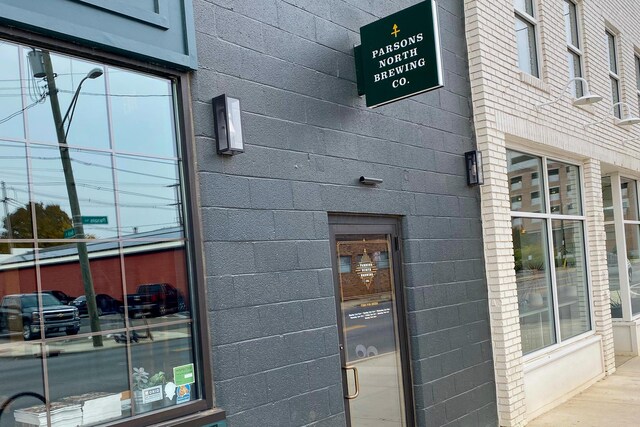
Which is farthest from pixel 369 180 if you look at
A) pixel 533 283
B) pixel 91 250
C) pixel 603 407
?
pixel 603 407

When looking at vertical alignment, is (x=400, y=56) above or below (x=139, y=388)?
above

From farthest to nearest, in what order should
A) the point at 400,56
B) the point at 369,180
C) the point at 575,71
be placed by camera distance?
the point at 575,71 < the point at 369,180 < the point at 400,56

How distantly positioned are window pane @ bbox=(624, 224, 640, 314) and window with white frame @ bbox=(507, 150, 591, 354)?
299 cm

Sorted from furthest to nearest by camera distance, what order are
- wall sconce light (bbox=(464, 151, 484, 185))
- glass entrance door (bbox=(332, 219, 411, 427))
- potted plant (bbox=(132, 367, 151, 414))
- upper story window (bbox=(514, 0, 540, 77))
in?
upper story window (bbox=(514, 0, 540, 77)) → wall sconce light (bbox=(464, 151, 484, 185)) → glass entrance door (bbox=(332, 219, 411, 427)) → potted plant (bbox=(132, 367, 151, 414))

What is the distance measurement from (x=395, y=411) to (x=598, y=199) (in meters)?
5.65

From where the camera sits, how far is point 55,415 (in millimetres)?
3119

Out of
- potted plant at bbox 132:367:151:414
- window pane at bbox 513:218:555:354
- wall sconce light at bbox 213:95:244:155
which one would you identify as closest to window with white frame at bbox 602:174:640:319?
window pane at bbox 513:218:555:354

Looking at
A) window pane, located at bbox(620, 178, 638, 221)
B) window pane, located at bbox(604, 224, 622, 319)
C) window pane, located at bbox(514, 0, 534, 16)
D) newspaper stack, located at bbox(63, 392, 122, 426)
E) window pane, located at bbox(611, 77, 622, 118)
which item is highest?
window pane, located at bbox(514, 0, 534, 16)

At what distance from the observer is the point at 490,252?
6.75m

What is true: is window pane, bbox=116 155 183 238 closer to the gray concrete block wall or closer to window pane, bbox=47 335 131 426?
the gray concrete block wall

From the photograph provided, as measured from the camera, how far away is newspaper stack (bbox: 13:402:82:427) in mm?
3004

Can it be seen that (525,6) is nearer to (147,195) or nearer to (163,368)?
(147,195)

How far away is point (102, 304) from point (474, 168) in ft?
14.4

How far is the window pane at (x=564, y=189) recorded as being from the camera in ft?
27.9
